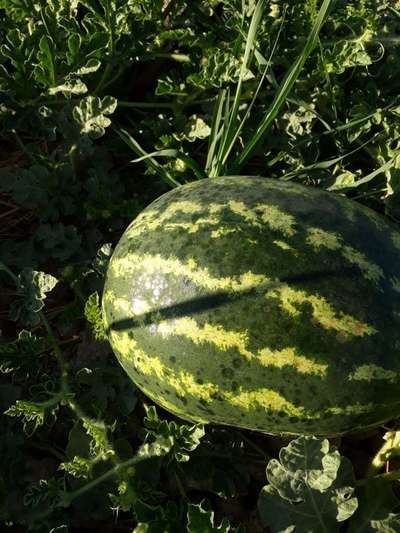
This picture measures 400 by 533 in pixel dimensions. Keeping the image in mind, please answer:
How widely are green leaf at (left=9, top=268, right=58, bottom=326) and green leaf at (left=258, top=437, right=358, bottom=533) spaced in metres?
1.07

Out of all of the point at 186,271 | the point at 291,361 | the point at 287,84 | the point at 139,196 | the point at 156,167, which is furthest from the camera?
the point at 139,196

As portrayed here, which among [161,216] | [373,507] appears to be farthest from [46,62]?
[373,507]

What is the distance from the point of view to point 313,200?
7.15 ft

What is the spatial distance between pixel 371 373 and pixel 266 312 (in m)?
0.37

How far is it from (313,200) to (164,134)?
3.48ft

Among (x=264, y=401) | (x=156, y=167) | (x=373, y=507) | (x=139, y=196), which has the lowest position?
(x=373, y=507)

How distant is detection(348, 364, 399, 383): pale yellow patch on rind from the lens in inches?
77.0

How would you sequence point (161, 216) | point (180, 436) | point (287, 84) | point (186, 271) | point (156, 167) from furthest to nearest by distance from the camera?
point (156, 167) → point (287, 84) → point (180, 436) → point (161, 216) → point (186, 271)

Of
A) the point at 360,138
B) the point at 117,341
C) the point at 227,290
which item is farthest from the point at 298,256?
the point at 360,138

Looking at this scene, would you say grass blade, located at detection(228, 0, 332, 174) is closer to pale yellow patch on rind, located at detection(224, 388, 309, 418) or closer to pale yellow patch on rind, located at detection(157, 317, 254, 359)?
pale yellow patch on rind, located at detection(157, 317, 254, 359)

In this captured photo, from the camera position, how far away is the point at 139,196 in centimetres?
300

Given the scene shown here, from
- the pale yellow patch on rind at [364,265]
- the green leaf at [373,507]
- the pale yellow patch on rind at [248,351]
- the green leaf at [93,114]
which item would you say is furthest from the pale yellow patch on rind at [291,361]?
the green leaf at [93,114]

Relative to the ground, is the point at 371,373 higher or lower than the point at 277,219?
lower

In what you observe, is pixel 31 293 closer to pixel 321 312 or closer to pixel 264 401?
pixel 264 401
